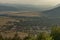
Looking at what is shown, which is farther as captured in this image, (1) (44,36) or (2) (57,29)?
(2) (57,29)

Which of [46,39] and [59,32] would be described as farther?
[59,32]

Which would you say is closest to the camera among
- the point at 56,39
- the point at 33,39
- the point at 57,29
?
the point at 33,39

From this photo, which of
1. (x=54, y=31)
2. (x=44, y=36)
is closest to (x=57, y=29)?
(x=54, y=31)

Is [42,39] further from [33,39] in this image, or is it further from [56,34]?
[56,34]

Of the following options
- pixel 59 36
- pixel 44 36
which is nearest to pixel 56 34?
pixel 59 36

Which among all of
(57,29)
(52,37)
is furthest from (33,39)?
(57,29)

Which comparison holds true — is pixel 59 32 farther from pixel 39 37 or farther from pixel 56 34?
pixel 39 37

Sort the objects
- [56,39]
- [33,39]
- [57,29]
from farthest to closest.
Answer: [57,29]
[56,39]
[33,39]

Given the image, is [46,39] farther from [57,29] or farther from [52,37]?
→ [57,29]
